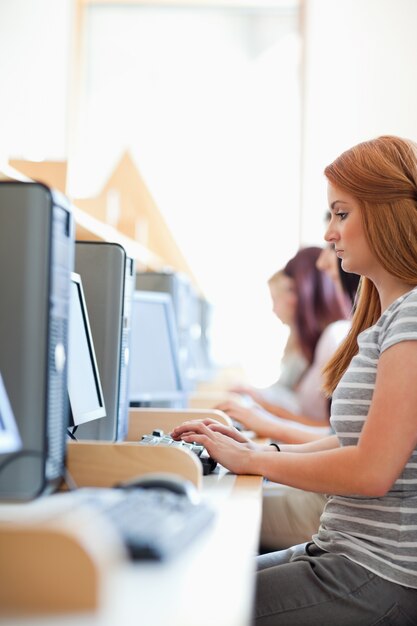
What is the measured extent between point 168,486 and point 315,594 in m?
0.37

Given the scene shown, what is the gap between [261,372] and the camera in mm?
5316

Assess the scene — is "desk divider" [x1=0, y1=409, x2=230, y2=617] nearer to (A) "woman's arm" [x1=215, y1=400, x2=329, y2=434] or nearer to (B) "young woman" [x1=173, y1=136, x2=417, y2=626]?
(B) "young woman" [x1=173, y1=136, x2=417, y2=626]

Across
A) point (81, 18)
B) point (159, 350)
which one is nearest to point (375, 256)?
point (159, 350)

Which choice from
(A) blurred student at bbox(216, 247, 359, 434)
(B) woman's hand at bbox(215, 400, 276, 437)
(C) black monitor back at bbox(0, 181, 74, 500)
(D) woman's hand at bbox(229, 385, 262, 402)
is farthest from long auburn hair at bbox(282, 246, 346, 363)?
(C) black monitor back at bbox(0, 181, 74, 500)

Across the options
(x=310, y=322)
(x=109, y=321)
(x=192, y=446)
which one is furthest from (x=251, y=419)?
(x=310, y=322)

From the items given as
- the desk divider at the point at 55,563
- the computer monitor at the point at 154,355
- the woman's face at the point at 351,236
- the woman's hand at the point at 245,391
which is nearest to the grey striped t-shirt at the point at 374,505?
the woman's face at the point at 351,236

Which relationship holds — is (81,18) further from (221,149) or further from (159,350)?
(159,350)

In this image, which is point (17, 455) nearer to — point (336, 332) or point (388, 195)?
point (388, 195)

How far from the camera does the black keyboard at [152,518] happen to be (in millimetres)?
838

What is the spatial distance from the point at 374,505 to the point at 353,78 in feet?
11.7

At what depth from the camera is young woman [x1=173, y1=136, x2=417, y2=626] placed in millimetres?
1285

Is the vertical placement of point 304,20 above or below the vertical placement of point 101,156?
above

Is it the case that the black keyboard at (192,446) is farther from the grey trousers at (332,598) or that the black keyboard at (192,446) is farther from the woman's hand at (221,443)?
the grey trousers at (332,598)

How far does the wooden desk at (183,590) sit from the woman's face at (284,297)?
2.48 meters
